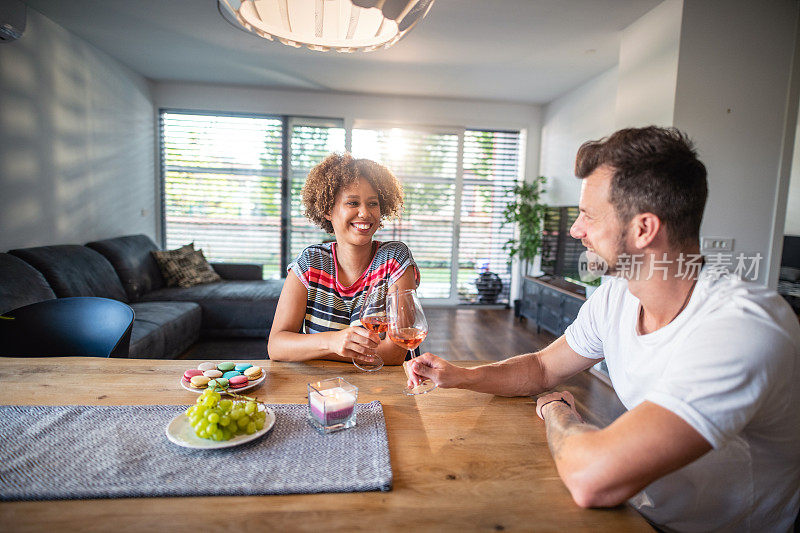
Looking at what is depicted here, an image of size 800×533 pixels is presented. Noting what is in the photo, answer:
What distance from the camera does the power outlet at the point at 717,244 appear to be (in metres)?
2.89

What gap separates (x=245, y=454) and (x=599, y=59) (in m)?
4.42

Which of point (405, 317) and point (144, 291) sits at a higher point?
point (405, 317)

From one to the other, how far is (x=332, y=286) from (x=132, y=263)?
311 centimetres

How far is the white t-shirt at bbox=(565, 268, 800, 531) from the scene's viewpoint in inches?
27.7

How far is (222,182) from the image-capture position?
5402 millimetres

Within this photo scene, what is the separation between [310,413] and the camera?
961 mm

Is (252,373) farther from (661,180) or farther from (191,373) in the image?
(661,180)

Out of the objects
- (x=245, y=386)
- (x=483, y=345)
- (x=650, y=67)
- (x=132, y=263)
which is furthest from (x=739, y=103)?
(x=132, y=263)

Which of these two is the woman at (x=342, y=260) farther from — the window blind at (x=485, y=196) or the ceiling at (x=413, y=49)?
the window blind at (x=485, y=196)

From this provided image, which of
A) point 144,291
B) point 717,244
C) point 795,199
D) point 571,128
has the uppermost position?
point 571,128

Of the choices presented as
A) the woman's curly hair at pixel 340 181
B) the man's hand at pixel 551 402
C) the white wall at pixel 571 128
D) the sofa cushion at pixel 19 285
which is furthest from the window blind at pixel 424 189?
the man's hand at pixel 551 402

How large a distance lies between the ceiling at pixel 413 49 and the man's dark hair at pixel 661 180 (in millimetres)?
2011

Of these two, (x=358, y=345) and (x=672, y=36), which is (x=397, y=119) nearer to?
(x=672, y=36)

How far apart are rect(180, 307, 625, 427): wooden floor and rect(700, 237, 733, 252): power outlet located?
Answer: 117 centimetres
